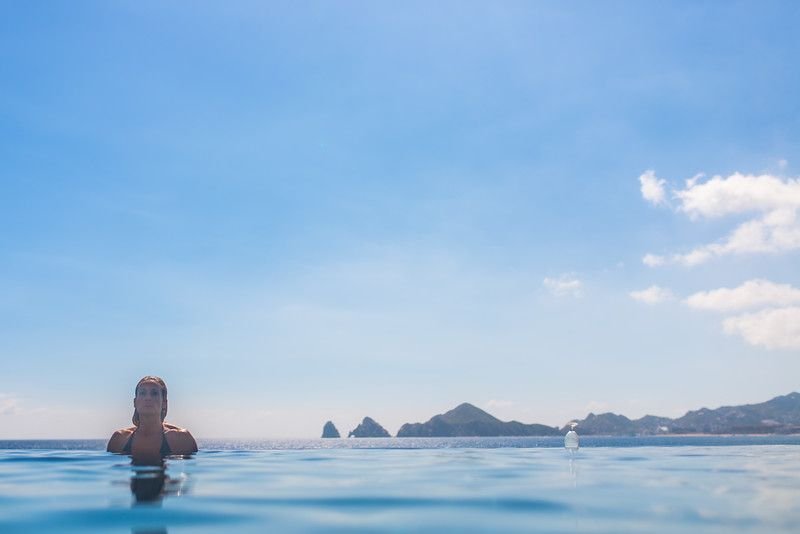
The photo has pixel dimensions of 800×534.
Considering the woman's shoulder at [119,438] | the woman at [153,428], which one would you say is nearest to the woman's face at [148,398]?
the woman at [153,428]

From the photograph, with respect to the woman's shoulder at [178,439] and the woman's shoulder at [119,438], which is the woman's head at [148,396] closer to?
the woman's shoulder at [178,439]

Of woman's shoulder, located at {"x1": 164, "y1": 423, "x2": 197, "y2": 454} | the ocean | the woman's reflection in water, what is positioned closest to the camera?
the ocean

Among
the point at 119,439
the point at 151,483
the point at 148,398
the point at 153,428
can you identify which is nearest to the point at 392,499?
the point at 151,483

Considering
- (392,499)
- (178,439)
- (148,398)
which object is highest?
(148,398)

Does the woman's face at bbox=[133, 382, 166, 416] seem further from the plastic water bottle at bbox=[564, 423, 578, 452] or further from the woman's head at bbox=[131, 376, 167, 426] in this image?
the plastic water bottle at bbox=[564, 423, 578, 452]

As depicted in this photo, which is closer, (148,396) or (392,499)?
(392,499)

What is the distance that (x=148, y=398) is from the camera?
58.6 feet

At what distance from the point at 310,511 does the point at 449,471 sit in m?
8.04

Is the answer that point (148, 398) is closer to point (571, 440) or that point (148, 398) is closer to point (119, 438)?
point (119, 438)

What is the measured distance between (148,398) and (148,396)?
0.20ft

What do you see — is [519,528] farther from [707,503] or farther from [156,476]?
[156,476]

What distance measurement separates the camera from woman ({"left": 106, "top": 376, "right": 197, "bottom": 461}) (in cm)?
1797

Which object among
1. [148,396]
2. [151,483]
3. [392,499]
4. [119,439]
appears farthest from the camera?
[119,439]

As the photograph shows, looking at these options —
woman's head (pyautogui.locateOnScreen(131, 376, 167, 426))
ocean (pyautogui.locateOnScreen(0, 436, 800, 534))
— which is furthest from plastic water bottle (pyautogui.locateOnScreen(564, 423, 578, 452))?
woman's head (pyautogui.locateOnScreen(131, 376, 167, 426))
